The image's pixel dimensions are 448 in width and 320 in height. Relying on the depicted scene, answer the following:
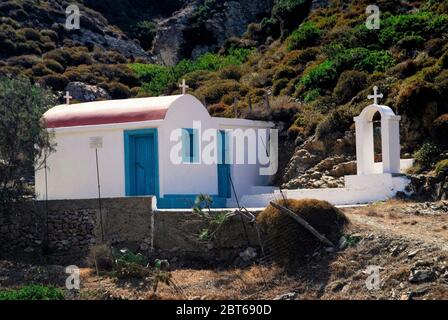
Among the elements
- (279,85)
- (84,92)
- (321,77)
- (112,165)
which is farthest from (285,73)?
(112,165)

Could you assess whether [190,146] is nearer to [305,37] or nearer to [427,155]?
[427,155]

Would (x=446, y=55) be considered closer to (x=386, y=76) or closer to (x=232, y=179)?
(x=386, y=76)

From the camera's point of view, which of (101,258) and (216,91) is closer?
(101,258)

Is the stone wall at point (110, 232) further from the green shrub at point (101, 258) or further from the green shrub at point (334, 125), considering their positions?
the green shrub at point (334, 125)

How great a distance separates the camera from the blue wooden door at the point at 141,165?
22109 mm

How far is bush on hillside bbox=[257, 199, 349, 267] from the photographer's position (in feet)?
56.9

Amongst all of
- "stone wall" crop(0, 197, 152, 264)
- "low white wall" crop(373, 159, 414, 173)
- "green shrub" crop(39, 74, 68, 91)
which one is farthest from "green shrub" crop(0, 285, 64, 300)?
"green shrub" crop(39, 74, 68, 91)

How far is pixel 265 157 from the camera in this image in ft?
86.8

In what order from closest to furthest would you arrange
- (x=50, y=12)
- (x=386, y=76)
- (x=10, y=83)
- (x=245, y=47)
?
(x=10, y=83) < (x=386, y=76) < (x=245, y=47) < (x=50, y=12)

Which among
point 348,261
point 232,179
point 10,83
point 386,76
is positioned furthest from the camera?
point 386,76

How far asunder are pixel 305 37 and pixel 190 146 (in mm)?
18365

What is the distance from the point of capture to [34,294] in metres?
15.4

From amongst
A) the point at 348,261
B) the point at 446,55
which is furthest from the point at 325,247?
the point at 446,55
